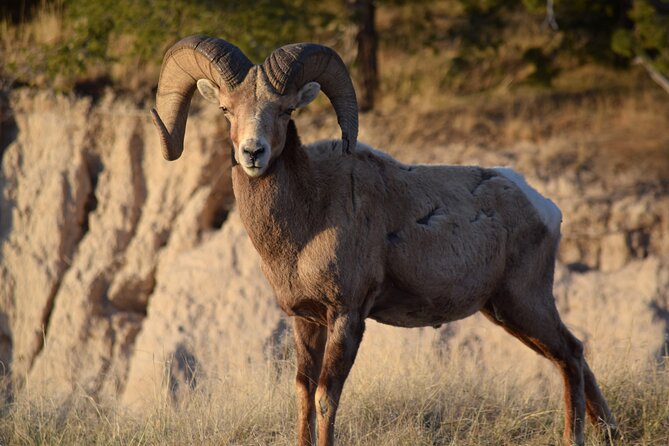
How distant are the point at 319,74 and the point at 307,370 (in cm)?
175

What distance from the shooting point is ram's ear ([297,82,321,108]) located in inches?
202

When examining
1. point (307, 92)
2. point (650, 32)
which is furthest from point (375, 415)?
point (650, 32)

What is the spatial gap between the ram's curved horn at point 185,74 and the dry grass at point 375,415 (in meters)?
1.75

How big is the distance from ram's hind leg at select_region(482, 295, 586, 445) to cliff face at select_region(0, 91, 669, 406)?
4.14 meters

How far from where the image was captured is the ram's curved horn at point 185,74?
197 inches

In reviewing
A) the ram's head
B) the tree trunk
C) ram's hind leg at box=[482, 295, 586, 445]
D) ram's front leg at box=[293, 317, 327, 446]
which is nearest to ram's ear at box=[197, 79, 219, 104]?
the ram's head

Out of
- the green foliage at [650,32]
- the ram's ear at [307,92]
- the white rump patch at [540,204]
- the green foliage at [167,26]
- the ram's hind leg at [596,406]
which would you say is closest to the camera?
the ram's ear at [307,92]

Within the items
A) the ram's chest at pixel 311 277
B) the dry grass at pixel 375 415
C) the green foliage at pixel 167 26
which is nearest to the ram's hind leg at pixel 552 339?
the dry grass at pixel 375 415

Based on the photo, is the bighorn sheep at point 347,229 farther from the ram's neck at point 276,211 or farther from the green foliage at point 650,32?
the green foliage at point 650,32

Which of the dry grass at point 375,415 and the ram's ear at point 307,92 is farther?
the dry grass at point 375,415

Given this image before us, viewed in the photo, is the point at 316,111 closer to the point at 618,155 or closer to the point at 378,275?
the point at 618,155

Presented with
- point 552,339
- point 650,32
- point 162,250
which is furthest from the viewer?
point 162,250

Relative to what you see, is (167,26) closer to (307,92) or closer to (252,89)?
(307,92)

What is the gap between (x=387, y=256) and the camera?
5.29 metres
